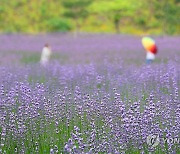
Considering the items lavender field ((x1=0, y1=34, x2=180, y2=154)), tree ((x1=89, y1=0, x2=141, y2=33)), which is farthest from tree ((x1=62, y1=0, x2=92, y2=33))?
lavender field ((x1=0, y1=34, x2=180, y2=154))

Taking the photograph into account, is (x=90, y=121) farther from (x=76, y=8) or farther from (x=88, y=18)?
(x=88, y=18)

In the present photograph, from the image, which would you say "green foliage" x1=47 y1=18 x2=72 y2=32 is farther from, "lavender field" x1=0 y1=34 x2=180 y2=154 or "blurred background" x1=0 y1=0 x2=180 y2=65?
"lavender field" x1=0 y1=34 x2=180 y2=154

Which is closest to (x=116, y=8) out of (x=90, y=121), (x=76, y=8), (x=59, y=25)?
(x=76, y=8)

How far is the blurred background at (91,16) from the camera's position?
2769 cm

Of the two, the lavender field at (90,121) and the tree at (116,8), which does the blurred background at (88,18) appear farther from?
the lavender field at (90,121)

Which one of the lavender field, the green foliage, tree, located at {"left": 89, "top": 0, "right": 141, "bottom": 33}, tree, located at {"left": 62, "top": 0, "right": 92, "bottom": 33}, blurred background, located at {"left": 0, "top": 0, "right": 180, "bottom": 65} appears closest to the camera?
the lavender field

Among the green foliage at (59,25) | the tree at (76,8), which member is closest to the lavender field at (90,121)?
the tree at (76,8)

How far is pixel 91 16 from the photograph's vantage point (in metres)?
30.8

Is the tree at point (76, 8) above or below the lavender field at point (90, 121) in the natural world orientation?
above

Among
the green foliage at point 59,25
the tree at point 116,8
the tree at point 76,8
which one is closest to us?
the tree at point 76,8

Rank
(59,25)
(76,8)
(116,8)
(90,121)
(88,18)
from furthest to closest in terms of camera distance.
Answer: (88,18) → (76,8) → (59,25) → (116,8) → (90,121)

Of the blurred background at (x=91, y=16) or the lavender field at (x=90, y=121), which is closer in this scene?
the lavender field at (x=90, y=121)

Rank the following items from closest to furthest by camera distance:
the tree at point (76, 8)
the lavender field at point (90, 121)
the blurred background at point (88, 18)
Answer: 1. the lavender field at point (90, 121)
2. the blurred background at point (88, 18)
3. the tree at point (76, 8)

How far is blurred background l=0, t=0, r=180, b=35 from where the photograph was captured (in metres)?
27.7
